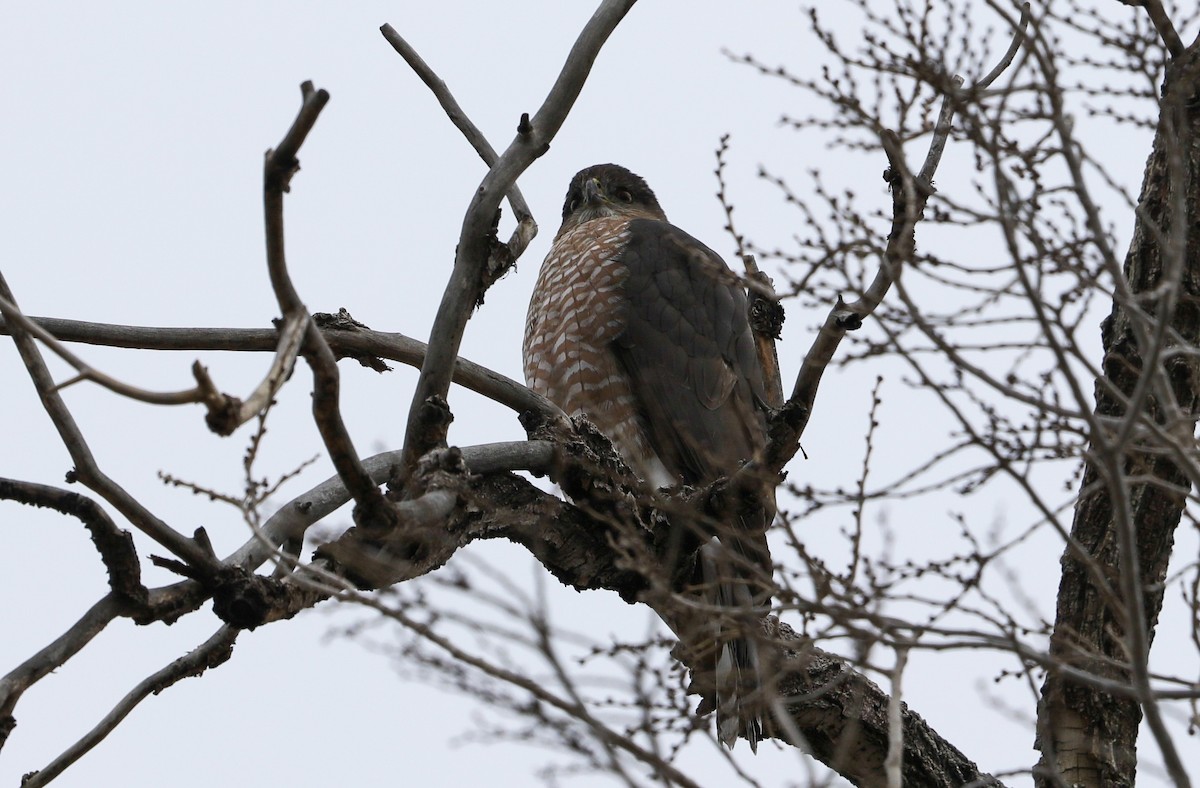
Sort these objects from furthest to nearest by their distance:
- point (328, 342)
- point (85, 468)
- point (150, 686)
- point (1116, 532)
Answer: point (1116, 532)
point (328, 342)
point (150, 686)
point (85, 468)

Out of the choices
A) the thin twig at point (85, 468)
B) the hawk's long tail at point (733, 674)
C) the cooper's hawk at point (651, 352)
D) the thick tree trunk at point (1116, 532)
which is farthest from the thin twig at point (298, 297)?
the cooper's hawk at point (651, 352)

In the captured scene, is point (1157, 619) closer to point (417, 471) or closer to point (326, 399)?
point (417, 471)

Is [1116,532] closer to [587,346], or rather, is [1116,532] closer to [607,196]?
[587,346]

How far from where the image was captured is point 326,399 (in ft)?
8.62

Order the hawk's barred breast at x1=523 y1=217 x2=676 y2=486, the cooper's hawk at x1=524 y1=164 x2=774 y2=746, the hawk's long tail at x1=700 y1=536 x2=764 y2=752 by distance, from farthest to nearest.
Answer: the hawk's barred breast at x1=523 y1=217 x2=676 y2=486 < the cooper's hawk at x1=524 y1=164 x2=774 y2=746 < the hawk's long tail at x1=700 y1=536 x2=764 y2=752

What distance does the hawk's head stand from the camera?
7715 millimetres

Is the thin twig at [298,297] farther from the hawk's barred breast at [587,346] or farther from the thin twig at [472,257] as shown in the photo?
the hawk's barred breast at [587,346]

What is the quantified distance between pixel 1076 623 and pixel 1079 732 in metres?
0.37

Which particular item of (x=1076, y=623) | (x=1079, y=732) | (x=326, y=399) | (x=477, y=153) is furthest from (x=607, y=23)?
(x=1079, y=732)

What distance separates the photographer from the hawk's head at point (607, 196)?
7.71 meters

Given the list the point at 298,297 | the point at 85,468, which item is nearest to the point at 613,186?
the point at 85,468

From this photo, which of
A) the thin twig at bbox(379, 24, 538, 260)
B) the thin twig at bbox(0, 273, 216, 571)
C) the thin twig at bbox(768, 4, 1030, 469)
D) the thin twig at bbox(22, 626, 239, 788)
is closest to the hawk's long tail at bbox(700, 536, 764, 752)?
the thin twig at bbox(768, 4, 1030, 469)

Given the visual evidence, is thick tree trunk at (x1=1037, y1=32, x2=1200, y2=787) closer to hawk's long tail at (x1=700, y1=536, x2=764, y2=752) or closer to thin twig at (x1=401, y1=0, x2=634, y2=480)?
hawk's long tail at (x1=700, y1=536, x2=764, y2=752)

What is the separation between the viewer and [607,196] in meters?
7.82
